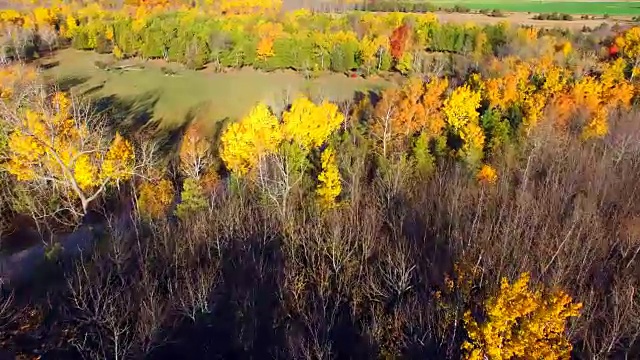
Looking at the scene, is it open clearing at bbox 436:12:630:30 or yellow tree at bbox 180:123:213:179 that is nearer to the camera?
yellow tree at bbox 180:123:213:179

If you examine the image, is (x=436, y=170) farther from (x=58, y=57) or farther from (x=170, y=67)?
(x=58, y=57)

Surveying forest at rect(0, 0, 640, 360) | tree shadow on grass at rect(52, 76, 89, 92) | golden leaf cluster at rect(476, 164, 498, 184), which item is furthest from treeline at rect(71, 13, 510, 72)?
golden leaf cluster at rect(476, 164, 498, 184)

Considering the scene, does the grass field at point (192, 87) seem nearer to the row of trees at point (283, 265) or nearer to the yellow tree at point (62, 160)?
the row of trees at point (283, 265)

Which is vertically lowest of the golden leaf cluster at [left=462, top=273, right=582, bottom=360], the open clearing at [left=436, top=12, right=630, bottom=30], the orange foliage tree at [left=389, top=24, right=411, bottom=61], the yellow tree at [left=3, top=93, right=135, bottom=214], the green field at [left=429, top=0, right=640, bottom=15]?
the yellow tree at [left=3, top=93, right=135, bottom=214]

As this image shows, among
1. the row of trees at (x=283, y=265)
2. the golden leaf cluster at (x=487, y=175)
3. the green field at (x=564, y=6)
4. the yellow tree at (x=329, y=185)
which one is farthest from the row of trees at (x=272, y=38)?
the yellow tree at (x=329, y=185)

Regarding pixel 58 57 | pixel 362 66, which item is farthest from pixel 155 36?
pixel 362 66

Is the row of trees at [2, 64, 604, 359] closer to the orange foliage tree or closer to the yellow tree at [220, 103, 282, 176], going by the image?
the yellow tree at [220, 103, 282, 176]

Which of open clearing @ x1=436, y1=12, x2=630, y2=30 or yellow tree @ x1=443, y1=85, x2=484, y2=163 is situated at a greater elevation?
open clearing @ x1=436, y1=12, x2=630, y2=30

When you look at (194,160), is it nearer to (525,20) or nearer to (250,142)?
(250,142)
